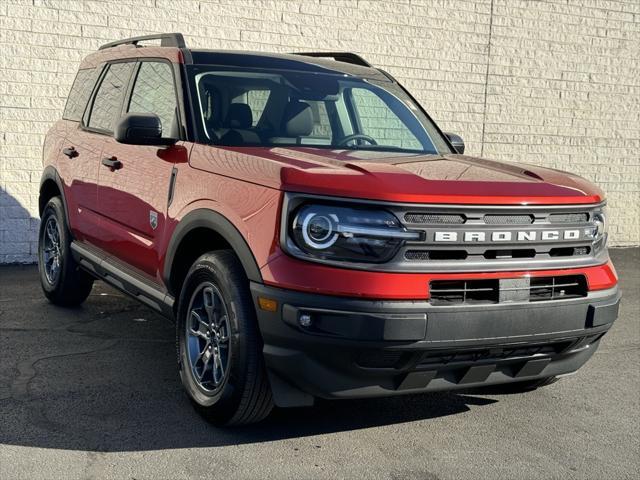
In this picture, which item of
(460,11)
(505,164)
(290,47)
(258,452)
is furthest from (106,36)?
(258,452)

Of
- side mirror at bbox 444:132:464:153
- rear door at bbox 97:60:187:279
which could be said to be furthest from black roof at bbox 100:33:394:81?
side mirror at bbox 444:132:464:153

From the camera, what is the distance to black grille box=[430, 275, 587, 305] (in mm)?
3748

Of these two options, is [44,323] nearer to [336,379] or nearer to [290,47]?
[336,379]

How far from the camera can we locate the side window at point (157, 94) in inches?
196

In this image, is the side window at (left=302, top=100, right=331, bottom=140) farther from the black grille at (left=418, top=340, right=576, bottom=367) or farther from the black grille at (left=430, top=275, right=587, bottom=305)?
the black grille at (left=418, top=340, right=576, bottom=367)

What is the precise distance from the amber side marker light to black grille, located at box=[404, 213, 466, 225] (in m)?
0.66

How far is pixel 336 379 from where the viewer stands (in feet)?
12.4

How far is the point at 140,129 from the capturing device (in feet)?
15.1

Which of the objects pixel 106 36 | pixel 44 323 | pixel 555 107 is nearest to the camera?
pixel 44 323

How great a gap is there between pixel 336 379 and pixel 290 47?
6606mm

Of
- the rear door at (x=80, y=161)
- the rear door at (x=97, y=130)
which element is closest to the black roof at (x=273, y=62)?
the rear door at (x=97, y=130)

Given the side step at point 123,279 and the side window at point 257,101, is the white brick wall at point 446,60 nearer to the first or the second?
the side step at point 123,279

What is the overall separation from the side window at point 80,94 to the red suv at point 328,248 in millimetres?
1300

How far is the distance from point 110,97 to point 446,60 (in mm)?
5667
